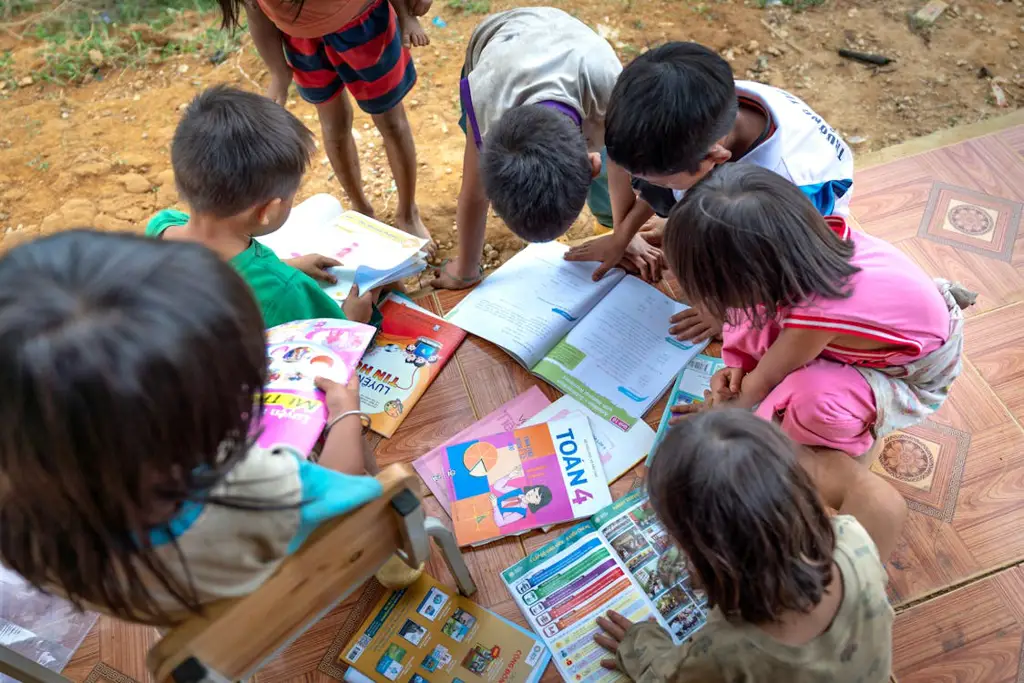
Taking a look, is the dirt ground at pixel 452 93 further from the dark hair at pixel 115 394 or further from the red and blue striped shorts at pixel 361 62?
the dark hair at pixel 115 394

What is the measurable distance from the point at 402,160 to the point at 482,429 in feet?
2.60

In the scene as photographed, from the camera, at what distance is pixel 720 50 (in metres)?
2.41

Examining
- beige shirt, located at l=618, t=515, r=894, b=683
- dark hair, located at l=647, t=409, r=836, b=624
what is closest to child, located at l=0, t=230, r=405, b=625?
dark hair, located at l=647, t=409, r=836, b=624

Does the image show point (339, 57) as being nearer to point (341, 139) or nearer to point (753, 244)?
point (341, 139)

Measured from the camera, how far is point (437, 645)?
1.19 meters

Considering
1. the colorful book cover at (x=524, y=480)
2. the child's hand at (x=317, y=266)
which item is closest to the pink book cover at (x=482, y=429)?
the colorful book cover at (x=524, y=480)

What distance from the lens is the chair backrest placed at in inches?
26.7

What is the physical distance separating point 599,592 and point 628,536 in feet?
0.38

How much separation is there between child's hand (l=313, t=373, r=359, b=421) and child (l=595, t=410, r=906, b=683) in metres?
0.45

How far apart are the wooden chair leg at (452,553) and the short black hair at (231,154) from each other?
24.5 inches

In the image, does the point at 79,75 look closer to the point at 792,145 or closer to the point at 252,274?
the point at 252,274

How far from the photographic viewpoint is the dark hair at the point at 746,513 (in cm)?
78

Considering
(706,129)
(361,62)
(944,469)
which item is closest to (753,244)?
(706,129)

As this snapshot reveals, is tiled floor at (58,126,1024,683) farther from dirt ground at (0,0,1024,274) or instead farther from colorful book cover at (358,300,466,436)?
dirt ground at (0,0,1024,274)
